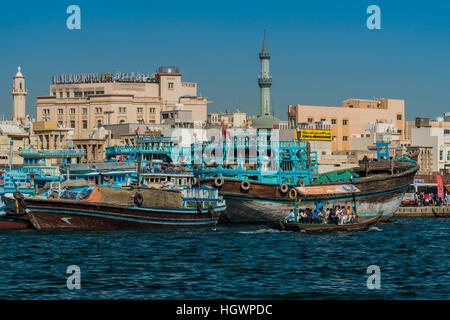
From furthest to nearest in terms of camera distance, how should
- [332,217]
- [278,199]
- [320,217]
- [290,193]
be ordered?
[278,199]
[290,193]
[320,217]
[332,217]

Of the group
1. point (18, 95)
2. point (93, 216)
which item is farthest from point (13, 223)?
point (18, 95)

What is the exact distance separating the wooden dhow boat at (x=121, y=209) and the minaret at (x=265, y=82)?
68224 mm

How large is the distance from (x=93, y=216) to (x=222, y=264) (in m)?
16.2

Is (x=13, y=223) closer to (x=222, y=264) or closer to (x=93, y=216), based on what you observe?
(x=93, y=216)

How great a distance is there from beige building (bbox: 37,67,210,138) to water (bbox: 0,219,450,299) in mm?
71590

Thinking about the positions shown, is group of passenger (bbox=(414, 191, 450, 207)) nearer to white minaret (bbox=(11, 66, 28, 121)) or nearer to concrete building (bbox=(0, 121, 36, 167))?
concrete building (bbox=(0, 121, 36, 167))

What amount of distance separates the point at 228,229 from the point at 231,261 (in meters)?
17.7

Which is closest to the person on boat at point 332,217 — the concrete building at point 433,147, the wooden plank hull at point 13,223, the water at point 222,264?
the water at point 222,264

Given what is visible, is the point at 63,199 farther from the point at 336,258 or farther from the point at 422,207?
the point at 422,207

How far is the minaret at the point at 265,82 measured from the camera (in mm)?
119725

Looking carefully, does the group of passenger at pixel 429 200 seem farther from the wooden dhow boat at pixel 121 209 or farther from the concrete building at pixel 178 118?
the concrete building at pixel 178 118

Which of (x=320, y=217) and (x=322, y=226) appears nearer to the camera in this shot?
(x=322, y=226)

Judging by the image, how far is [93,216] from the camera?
47.3 metres
